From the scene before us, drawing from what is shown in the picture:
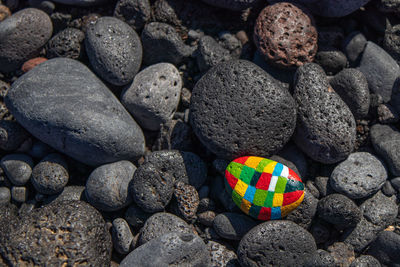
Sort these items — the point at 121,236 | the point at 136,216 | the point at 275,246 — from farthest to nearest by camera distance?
the point at 136,216
the point at 121,236
the point at 275,246

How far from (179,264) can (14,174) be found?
2038 mm

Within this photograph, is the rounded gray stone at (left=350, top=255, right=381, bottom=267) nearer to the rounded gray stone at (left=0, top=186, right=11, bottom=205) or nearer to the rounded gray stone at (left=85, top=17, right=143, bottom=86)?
the rounded gray stone at (left=85, top=17, right=143, bottom=86)

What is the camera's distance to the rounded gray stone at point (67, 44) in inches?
152

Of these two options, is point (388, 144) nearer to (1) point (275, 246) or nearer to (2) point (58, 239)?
(1) point (275, 246)

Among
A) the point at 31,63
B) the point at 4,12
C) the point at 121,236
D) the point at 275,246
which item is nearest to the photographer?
the point at 275,246

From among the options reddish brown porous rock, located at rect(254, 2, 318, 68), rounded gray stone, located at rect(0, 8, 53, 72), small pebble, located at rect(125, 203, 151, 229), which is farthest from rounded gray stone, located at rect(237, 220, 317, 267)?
rounded gray stone, located at rect(0, 8, 53, 72)

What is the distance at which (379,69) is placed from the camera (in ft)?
12.2

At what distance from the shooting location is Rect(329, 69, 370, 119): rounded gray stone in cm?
353

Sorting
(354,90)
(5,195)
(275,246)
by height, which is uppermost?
(354,90)

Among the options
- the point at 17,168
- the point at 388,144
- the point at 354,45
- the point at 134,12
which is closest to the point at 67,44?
the point at 134,12

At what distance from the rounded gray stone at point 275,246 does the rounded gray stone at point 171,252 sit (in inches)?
16.1

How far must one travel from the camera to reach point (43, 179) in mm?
3576

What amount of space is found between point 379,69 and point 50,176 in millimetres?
3659

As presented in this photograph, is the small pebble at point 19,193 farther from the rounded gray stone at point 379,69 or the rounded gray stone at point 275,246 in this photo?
the rounded gray stone at point 379,69
